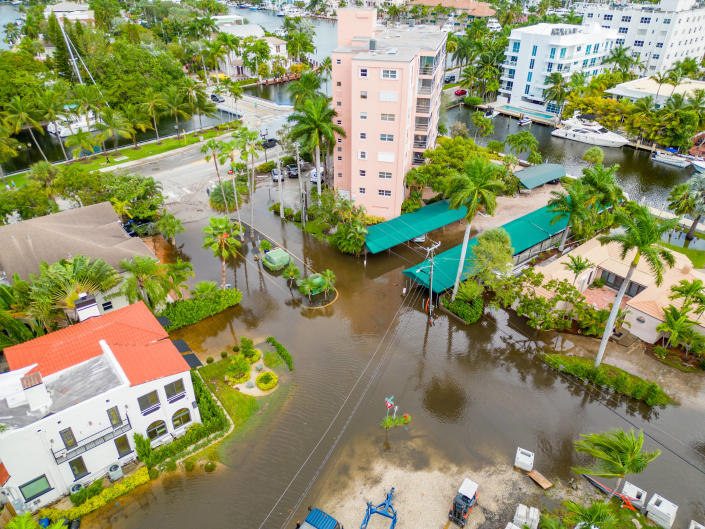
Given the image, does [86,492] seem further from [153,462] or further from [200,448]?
[200,448]

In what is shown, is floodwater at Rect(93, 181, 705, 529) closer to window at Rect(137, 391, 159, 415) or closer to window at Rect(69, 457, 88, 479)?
window at Rect(69, 457, 88, 479)

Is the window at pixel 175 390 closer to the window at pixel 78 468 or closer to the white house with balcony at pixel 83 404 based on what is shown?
the white house with balcony at pixel 83 404

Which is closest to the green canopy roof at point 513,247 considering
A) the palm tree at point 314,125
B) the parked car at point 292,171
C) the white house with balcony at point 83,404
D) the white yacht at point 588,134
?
the palm tree at point 314,125

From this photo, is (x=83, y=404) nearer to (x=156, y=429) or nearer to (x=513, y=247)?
(x=156, y=429)

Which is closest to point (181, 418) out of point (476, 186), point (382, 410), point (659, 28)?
point (382, 410)

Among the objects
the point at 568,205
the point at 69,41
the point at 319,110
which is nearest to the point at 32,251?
the point at 319,110

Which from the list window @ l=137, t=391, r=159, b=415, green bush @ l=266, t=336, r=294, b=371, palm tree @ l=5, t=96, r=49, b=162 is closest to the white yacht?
green bush @ l=266, t=336, r=294, b=371
